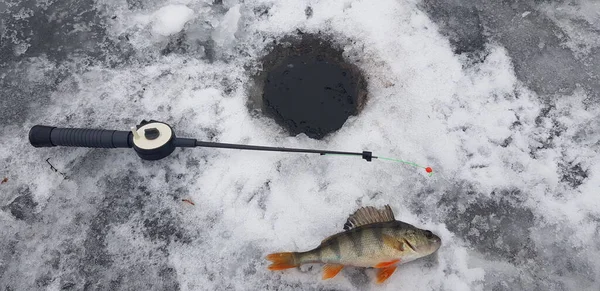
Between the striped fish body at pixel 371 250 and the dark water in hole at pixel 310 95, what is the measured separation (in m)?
1.07

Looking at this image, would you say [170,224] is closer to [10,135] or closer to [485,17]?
[10,135]

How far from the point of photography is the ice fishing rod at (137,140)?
10.7 feet

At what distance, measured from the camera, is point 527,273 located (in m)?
3.14

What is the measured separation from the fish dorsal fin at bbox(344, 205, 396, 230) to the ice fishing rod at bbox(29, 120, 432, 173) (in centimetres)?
40

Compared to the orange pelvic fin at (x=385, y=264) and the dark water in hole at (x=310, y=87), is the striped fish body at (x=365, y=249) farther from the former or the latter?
the dark water in hole at (x=310, y=87)

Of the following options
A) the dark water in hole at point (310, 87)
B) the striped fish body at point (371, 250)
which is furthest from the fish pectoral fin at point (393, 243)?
the dark water in hole at point (310, 87)

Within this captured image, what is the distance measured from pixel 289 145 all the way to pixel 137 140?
117 centimetres

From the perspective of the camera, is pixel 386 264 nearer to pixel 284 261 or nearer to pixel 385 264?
pixel 385 264

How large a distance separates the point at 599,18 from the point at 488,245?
2482mm

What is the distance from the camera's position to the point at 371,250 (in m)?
2.95

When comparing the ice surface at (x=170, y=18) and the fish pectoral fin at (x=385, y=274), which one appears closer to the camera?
the fish pectoral fin at (x=385, y=274)

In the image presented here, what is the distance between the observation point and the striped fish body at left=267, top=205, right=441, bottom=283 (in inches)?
116

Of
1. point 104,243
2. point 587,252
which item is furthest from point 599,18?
point 104,243

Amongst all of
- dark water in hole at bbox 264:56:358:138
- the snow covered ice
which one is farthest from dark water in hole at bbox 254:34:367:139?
the snow covered ice
